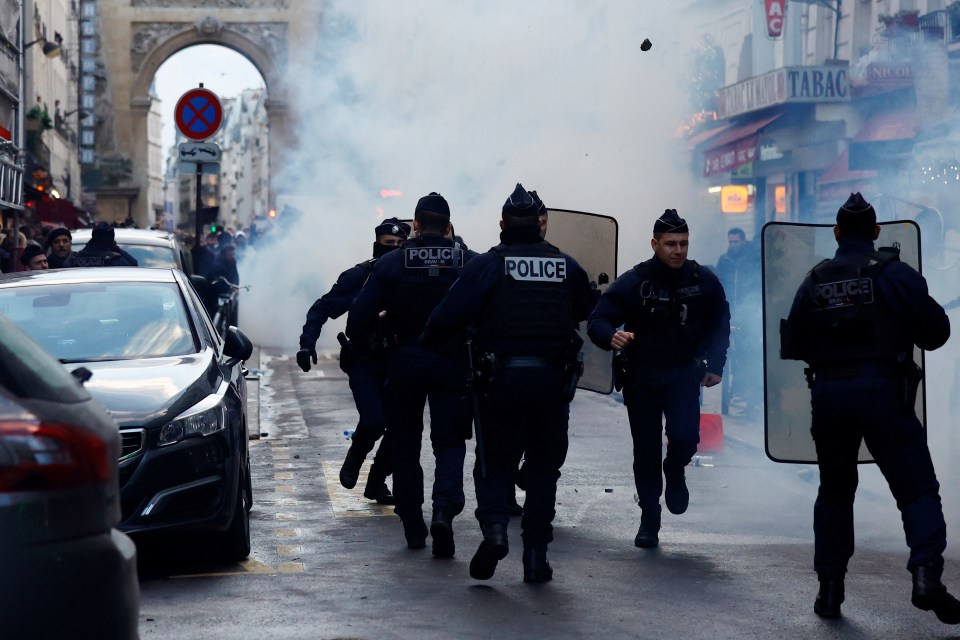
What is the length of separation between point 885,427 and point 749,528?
2.37 meters

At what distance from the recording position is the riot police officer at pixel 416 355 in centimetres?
735

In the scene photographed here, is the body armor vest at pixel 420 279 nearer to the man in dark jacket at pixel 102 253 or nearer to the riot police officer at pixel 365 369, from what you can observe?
the riot police officer at pixel 365 369

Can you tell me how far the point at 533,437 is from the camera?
6.63m

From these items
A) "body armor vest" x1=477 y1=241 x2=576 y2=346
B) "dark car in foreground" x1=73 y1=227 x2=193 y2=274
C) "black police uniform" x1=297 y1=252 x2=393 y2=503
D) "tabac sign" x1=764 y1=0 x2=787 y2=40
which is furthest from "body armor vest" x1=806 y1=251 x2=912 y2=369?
"tabac sign" x1=764 y1=0 x2=787 y2=40

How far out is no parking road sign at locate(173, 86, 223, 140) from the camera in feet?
51.5

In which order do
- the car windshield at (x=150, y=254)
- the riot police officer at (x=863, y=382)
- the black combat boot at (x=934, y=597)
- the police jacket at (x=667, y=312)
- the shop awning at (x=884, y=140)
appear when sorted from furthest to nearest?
the shop awning at (x=884, y=140), the car windshield at (x=150, y=254), the police jacket at (x=667, y=312), the riot police officer at (x=863, y=382), the black combat boot at (x=934, y=597)

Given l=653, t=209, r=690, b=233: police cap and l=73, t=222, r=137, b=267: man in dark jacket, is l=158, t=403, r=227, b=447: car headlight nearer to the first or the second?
l=653, t=209, r=690, b=233: police cap

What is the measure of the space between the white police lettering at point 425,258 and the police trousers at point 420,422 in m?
0.38

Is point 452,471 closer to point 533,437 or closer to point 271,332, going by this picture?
point 533,437

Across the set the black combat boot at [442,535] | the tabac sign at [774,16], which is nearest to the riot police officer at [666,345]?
the black combat boot at [442,535]

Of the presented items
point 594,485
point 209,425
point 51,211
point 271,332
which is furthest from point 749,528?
point 51,211

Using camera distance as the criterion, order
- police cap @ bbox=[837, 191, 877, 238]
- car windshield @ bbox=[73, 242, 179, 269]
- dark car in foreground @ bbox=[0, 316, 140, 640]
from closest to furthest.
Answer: dark car in foreground @ bbox=[0, 316, 140, 640] < police cap @ bbox=[837, 191, 877, 238] < car windshield @ bbox=[73, 242, 179, 269]

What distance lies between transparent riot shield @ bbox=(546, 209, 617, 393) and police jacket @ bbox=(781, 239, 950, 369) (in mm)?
3506

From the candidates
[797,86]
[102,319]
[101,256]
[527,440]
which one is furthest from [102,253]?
[797,86]
